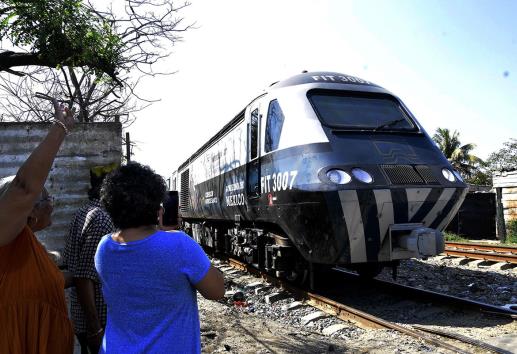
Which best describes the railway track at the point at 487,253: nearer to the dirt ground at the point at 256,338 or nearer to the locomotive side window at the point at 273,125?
the locomotive side window at the point at 273,125

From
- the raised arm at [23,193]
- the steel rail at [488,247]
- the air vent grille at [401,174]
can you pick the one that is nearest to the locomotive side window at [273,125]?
the air vent grille at [401,174]

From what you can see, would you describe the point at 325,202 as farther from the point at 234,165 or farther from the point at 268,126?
the point at 234,165

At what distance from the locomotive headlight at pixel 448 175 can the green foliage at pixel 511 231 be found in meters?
11.3

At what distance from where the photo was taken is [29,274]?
2.14 meters

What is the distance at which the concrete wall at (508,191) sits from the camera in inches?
649

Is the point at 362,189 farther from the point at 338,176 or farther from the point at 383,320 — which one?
the point at 383,320

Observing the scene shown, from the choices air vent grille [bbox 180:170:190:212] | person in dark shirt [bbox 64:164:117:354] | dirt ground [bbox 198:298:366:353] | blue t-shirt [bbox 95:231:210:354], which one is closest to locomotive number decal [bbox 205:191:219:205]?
air vent grille [bbox 180:170:190:212]

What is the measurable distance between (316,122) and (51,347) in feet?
16.2

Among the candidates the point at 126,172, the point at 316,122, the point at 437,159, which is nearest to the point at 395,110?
the point at 437,159

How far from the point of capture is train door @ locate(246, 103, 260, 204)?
303 inches

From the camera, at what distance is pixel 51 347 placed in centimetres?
222

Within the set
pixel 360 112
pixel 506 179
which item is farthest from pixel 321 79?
pixel 506 179

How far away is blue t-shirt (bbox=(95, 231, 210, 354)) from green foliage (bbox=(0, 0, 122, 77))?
202 inches

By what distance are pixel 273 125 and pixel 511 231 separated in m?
13.1
